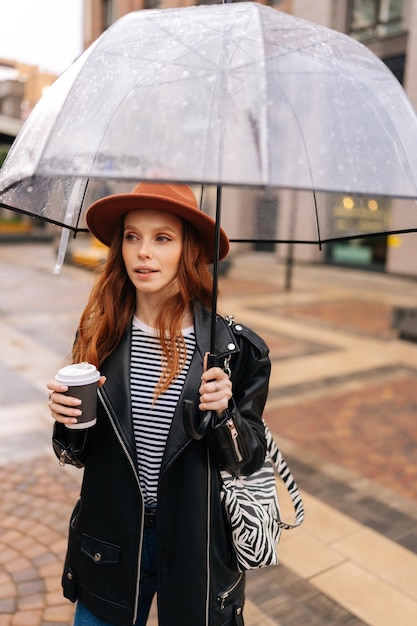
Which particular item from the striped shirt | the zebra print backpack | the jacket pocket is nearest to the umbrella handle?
the striped shirt

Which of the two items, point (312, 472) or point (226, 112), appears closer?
point (226, 112)

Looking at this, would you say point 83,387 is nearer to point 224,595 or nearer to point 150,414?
point 150,414

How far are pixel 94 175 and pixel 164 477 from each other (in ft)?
3.06

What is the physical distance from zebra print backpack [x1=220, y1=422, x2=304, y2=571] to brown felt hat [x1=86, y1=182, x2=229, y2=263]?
0.73 metres

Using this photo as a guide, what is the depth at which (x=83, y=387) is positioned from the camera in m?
1.68

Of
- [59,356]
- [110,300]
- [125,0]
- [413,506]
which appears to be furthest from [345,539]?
[125,0]

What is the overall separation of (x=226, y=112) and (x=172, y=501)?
1.14m

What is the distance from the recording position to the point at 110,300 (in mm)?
1981

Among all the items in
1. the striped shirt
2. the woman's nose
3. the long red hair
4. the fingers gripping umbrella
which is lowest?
the striped shirt

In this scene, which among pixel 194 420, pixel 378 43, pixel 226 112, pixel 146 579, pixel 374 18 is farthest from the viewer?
pixel 374 18

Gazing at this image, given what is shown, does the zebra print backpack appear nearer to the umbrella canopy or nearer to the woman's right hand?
the woman's right hand

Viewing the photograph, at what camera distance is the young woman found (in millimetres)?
1744

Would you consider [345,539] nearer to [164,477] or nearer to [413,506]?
[413,506]

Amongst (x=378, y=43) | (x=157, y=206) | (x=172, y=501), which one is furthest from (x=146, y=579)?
(x=378, y=43)
